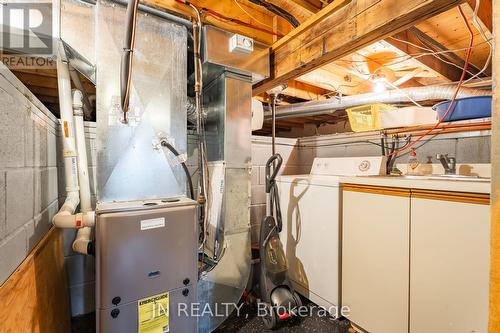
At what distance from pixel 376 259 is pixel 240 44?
1702mm

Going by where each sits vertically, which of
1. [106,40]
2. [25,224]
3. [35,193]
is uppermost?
[106,40]

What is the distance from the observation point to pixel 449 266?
116 cm

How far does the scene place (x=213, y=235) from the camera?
162 centimetres

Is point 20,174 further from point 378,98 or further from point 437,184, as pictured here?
point 378,98

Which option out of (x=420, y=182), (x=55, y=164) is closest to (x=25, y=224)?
(x=55, y=164)

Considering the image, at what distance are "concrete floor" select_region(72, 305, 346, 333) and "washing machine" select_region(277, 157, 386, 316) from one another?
10 cm

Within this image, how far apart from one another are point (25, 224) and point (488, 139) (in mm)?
2760

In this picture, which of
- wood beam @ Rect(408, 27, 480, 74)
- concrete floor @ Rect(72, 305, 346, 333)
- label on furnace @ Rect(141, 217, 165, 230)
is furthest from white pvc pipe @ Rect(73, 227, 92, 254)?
wood beam @ Rect(408, 27, 480, 74)

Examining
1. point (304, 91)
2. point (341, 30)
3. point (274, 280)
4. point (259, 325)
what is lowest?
point (259, 325)

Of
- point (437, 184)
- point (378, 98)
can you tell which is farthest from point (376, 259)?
point (378, 98)

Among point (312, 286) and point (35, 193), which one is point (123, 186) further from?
point (312, 286)

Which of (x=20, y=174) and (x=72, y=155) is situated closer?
(x=20, y=174)
